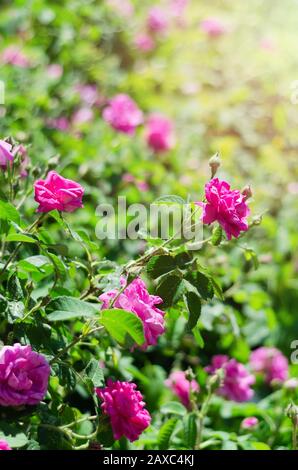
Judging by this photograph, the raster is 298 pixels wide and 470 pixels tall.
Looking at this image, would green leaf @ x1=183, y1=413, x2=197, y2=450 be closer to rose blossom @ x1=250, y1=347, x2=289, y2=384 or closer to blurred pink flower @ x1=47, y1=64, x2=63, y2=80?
rose blossom @ x1=250, y1=347, x2=289, y2=384

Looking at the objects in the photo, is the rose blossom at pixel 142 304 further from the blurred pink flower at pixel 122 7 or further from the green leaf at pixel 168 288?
the blurred pink flower at pixel 122 7

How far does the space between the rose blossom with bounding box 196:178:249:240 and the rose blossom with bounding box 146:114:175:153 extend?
1.68m

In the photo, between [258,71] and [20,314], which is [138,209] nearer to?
[20,314]

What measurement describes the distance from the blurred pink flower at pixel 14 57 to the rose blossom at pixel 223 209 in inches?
68.9

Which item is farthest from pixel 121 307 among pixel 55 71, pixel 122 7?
pixel 122 7

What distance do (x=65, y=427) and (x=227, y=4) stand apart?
416 cm

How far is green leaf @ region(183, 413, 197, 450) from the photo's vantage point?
60.6 inches

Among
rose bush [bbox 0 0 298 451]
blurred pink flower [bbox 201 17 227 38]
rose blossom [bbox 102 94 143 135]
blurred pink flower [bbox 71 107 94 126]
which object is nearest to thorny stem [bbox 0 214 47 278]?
rose bush [bbox 0 0 298 451]

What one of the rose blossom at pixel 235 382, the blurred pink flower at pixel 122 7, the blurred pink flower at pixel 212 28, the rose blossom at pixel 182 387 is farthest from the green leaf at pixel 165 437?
the blurred pink flower at pixel 212 28

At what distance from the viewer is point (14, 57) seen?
277 centimetres

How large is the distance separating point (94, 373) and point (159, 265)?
7.9 inches

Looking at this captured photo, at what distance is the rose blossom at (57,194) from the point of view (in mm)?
1166

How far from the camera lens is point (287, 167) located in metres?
3.33
